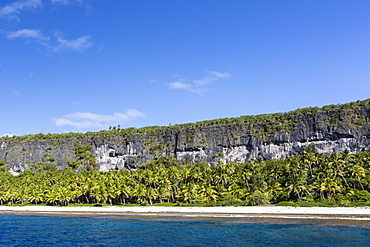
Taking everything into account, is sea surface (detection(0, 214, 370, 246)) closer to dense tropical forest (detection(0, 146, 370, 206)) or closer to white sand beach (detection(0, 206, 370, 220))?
white sand beach (detection(0, 206, 370, 220))

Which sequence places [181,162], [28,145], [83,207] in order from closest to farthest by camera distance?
1. [83,207]
2. [181,162]
3. [28,145]

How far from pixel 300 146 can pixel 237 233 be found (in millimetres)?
78198

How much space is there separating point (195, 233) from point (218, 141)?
86082mm

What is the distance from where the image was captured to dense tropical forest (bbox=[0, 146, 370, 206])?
66.0m

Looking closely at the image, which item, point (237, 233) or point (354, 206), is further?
point (354, 206)

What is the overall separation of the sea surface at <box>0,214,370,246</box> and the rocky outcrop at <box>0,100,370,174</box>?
5525cm

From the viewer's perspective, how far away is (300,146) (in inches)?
4338

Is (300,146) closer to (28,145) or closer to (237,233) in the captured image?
(237,233)

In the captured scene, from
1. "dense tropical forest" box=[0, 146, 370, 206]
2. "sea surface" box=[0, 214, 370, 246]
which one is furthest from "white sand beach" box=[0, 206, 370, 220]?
"dense tropical forest" box=[0, 146, 370, 206]

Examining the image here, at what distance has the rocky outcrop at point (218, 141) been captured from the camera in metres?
106

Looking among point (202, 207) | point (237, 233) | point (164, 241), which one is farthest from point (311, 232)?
point (202, 207)

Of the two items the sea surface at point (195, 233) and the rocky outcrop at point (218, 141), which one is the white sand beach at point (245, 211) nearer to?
the sea surface at point (195, 233)

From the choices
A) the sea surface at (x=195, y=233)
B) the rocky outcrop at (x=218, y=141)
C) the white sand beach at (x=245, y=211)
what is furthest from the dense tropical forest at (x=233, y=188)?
the rocky outcrop at (x=218, y=141)

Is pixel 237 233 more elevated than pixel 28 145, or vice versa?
pixel 28 145
